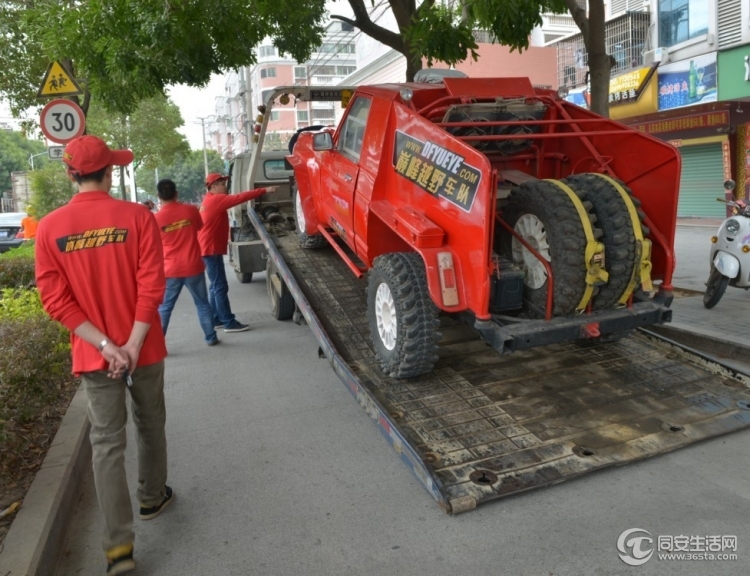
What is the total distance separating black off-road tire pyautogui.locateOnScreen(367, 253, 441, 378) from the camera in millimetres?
4406

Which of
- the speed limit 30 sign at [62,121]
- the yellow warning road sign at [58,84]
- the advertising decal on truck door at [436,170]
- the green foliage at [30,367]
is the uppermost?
the yellow warning road sign at [58,84]

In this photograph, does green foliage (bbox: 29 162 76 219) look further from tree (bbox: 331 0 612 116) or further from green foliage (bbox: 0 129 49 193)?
green foliage (bbox: 0 129 49 193)

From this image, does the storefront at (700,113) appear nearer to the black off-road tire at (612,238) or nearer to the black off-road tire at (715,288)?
the black off-road tire at (715,288)

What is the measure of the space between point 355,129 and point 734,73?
12.8m

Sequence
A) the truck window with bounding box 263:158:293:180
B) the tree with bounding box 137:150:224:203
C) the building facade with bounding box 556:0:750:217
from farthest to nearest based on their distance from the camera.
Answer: the tree with bounding box 137:150:224:203 → the building facade with bounding box 556:0:750:217 → the truck window with bounding box 263:158:293:180

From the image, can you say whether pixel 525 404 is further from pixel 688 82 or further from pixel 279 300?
pixel 688 82

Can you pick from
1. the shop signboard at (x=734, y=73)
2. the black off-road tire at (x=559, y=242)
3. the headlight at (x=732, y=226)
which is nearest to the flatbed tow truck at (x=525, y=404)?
the black off-road tire at (x=559, y=242)

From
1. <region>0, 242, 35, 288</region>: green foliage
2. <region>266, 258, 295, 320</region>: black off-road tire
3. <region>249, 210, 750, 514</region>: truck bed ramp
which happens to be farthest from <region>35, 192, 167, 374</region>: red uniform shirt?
<region>0, 242, 35, 288</region>: green foliage

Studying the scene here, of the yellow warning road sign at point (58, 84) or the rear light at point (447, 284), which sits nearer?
the rear light at point (447, 284)

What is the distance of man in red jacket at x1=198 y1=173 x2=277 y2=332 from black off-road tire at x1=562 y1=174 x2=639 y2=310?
4377 millimetres

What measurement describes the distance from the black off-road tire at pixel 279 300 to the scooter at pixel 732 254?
5124 mm

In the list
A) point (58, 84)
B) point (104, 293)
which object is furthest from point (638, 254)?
point (58, 84)

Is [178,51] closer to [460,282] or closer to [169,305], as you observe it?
[169,305]

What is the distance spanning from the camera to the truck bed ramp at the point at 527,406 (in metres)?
3.59
